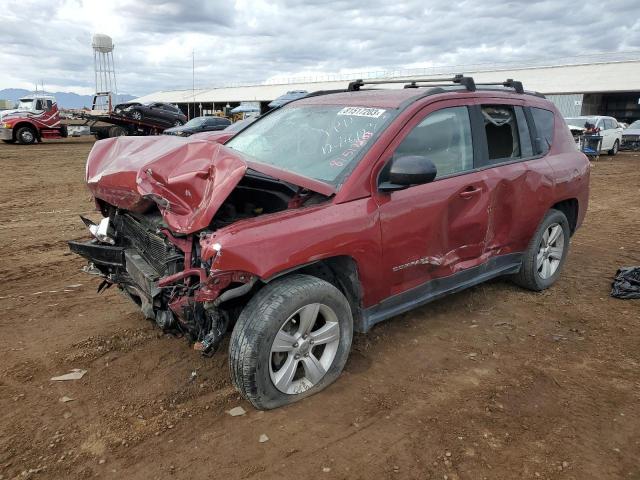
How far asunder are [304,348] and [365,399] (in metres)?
0.50

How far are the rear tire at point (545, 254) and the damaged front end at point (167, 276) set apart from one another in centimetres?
293

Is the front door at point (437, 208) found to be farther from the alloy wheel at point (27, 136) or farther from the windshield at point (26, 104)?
the windshield at point (26, 104)

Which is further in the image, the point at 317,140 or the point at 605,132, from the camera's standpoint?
the point at 605,132

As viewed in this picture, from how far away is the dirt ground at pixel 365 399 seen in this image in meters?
2.51

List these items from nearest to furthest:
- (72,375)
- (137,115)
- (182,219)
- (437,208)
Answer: (182,219) → (72,375) → (437,208) → (137,115)

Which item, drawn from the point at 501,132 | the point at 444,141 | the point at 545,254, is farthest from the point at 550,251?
the point at 444,141

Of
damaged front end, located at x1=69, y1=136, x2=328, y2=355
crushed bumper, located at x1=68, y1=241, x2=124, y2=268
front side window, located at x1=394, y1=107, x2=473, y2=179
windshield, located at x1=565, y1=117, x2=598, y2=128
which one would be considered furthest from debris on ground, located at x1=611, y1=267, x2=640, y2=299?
windshield, located at x1=565, y1=117, x2=598, y2=128

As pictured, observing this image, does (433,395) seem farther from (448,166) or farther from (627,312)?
(627,312)

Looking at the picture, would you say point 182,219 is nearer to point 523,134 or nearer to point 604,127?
point 523,134

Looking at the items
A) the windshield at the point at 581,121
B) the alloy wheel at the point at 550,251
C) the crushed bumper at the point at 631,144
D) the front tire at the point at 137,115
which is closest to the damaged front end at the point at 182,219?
the alloy wheel at the point at 550,251

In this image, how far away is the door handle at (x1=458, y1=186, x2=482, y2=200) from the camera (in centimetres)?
363

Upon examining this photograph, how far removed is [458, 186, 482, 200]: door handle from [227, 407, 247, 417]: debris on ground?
6.90ft

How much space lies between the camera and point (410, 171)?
304 cm

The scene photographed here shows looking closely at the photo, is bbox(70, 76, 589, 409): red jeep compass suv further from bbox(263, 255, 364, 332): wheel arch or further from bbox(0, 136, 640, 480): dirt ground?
bbox(0, 136, 640, 480): dirt ground
